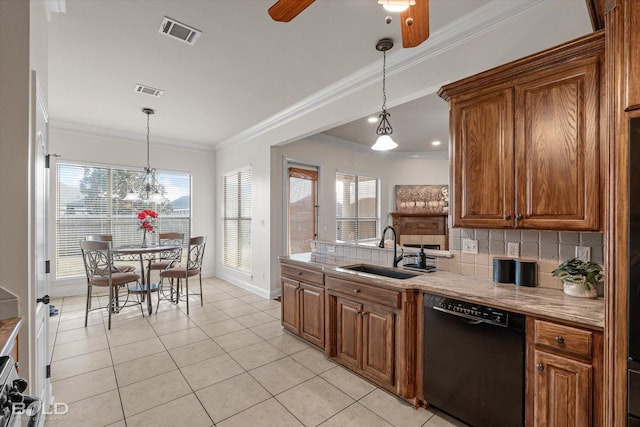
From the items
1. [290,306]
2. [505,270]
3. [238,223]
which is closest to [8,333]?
[290,306]

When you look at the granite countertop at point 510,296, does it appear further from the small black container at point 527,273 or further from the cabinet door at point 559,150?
the cabinet door at point 559,150

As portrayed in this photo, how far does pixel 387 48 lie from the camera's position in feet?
8.68

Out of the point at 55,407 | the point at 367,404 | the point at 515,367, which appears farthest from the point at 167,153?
the point at 515,367

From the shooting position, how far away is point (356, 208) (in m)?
6.47

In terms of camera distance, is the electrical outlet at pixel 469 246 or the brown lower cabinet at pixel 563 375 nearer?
the brown lower cabinet at pixel 563 375

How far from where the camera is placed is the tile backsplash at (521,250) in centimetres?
194

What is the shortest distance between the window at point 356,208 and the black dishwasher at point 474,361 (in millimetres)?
4064

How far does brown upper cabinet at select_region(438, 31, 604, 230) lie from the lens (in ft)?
5.45

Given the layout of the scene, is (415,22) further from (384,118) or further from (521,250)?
(521,250)

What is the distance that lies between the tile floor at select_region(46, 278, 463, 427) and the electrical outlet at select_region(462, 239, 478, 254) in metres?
1.23

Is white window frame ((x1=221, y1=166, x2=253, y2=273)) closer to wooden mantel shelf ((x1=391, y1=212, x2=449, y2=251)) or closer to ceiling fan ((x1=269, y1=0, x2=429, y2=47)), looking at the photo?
wooden mantel shelf ((x1=391, y1=212, x2=449, y2=251))

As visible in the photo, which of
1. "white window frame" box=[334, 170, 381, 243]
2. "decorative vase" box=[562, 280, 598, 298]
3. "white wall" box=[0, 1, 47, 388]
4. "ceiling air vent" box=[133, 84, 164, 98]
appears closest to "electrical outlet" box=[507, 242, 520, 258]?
"decorative vase" box=[562, 280, 598, 298]

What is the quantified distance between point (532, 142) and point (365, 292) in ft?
5.16

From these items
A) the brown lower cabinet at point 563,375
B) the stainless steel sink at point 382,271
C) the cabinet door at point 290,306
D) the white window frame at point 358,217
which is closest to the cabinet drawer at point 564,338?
the brown lower cabinet at point 563,375
